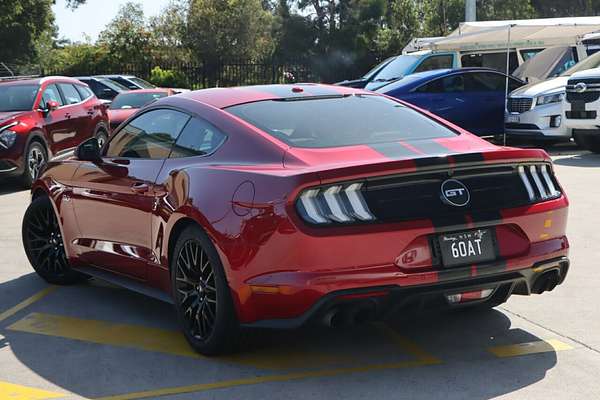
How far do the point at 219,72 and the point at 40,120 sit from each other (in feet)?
77.8

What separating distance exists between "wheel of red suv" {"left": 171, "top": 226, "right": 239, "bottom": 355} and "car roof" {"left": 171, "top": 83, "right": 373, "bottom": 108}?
3.17 feet

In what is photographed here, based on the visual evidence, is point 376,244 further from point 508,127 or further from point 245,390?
point 508,127

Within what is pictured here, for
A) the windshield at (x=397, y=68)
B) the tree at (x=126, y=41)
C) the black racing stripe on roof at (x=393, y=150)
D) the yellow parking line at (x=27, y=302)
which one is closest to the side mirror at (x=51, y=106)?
the yellow parking line at (x=27, y=302)

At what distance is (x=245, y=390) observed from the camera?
15.5 ft

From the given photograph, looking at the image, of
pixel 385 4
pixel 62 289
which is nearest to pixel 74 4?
pixel 385 4

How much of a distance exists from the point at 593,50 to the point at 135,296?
13.5 metres

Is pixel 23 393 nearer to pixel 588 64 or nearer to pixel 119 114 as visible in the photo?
pixel 588 64

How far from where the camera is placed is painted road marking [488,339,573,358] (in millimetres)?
5184

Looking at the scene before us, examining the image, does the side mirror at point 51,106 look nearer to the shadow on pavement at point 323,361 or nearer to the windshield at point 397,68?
the windshield at point 397,68

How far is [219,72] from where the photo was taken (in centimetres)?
3725

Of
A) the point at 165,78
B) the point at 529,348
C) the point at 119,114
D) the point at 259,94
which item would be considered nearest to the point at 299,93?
the point at 259,94

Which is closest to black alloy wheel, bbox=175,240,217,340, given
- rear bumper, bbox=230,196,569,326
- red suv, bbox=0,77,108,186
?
rear bumper, bbox=230,196,569,326

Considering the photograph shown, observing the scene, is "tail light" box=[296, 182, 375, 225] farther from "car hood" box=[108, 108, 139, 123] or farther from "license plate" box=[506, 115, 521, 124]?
"car hood" box=[108, 108, 139, 123]

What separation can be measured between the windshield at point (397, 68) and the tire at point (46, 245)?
13.1 metres
